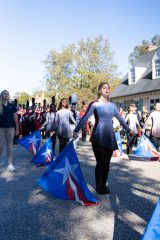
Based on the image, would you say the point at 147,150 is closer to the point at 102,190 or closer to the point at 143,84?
the point at 102,190

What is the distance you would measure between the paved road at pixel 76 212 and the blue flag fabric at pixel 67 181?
0.49ft

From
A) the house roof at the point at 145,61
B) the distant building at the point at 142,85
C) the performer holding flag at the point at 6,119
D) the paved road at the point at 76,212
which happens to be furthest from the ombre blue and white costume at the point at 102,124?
the house roof at the point at 145,61

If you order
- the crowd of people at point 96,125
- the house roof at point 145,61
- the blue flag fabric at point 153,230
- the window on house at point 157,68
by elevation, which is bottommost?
the blue flag fabric at point 153,230

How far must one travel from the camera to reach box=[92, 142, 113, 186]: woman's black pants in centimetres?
552

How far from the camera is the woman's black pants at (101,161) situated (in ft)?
18.1

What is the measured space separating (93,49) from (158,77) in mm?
13563

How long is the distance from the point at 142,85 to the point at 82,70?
11203mm

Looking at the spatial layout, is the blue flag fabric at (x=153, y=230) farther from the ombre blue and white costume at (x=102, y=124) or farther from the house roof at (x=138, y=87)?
the house roof at (x=138, y=87)

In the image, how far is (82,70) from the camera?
37.8m

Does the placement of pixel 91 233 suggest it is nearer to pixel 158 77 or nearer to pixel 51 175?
pixel 51 175

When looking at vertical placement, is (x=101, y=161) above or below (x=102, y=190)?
above

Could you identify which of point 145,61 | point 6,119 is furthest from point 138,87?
point 6,119

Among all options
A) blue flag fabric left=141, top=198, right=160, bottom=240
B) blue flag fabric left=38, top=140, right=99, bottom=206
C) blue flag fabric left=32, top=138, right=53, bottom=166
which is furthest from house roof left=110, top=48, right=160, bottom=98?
blue flag fabric left=141, top=198, right=160, bottom=240

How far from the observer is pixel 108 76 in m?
38.5
